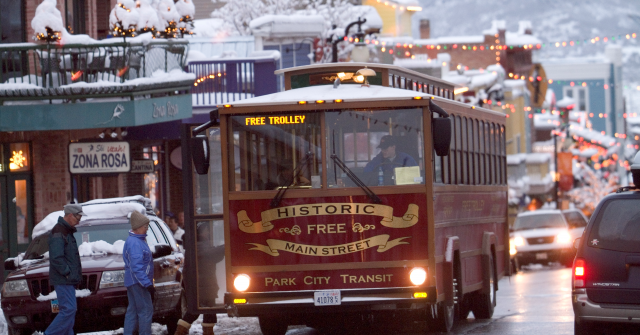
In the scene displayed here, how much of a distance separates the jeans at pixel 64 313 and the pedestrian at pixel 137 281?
2.04 ft

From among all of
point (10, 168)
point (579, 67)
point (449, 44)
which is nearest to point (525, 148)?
point (449, 44)

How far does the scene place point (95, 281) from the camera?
13500 millimetres

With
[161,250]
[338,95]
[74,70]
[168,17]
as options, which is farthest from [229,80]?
[338,95]

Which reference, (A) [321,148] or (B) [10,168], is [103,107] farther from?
(A) [321,148]

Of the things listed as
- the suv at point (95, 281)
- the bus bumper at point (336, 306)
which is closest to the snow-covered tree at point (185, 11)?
the suv at point (95, 281)

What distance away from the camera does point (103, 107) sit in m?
19.2

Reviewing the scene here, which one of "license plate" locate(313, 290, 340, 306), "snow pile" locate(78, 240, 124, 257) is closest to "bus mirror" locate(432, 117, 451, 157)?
"license plate" locate(313, 290, 340, 306)

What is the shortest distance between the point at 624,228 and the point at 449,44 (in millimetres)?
52282

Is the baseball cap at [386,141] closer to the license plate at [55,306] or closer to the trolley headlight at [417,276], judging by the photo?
the trolley headlight at [417,276]

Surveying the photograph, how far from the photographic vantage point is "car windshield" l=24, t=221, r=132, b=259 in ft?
48.1

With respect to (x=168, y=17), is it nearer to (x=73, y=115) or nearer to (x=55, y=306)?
(x=73, y=115)

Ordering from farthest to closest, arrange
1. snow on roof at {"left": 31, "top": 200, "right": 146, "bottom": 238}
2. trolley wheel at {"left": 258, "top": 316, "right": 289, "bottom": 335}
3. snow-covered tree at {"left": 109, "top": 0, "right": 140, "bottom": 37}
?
snow-covered tree at {"left": 109, "top": 0, "right": 140, "bottom": 37} < snow on roof at {"left": 31, "top": 200, "right": 146, "bottom": 238} < trolley wheel at {"left": 258, "top": 316, "right": 289, "bottom": 335}

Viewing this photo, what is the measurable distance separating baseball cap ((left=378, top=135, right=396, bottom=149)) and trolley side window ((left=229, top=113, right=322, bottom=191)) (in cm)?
69

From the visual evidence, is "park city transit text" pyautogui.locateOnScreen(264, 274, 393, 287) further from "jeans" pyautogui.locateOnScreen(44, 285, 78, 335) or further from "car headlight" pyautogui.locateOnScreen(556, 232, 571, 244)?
"car headlight" pyautogui.locateOnScreen(556, 232, 571, 244)
